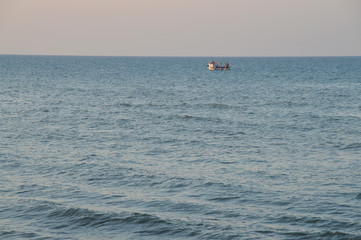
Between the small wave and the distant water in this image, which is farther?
the small wave

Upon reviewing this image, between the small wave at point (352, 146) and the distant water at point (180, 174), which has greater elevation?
the small wave at point (352, 146)

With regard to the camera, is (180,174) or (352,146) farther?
(352,146)

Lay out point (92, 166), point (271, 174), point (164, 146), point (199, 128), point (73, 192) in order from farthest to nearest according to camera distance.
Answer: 1. point (199, 128)
2. point (164, 146)
3. point (92, 166)
4. point (271, 174)
5. point (73, 192)

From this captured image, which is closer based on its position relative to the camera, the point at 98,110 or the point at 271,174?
the point at 271,174

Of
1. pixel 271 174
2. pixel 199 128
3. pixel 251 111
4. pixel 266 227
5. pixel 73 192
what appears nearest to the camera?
pixel 266 227

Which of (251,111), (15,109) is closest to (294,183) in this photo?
(251,111)

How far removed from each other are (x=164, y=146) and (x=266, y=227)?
1404cm

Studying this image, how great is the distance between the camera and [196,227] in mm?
16875

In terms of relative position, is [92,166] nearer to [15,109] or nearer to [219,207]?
[219,207]

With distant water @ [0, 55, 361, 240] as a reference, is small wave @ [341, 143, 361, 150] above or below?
above

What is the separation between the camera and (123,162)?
25.9 metres

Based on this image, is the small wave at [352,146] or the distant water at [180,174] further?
the small wave at [352,146]

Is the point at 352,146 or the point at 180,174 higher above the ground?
the point at 352,146

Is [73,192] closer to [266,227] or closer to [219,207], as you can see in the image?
[219,207]
